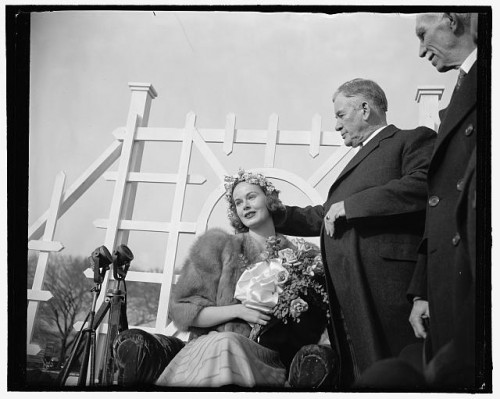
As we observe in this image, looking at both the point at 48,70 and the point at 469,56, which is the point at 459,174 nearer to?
the point at 469,56

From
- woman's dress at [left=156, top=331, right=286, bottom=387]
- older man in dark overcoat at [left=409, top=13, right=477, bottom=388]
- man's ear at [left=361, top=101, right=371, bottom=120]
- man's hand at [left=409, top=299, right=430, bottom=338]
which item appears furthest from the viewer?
man's ear at [left=361, top=101, right=371, bottom=120]

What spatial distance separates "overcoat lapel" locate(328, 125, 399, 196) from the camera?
173 inches

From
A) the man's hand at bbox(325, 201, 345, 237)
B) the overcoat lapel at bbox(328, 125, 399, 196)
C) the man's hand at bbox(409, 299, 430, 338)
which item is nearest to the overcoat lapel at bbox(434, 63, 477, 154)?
the overcoat lapel at bbox(328, 125, 399, 196)

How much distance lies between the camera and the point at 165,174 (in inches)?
190

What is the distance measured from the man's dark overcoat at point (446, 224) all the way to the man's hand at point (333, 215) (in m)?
0.46

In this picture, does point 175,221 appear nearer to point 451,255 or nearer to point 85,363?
point 85,363

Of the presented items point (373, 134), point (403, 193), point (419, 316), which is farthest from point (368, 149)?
point (419, 316)

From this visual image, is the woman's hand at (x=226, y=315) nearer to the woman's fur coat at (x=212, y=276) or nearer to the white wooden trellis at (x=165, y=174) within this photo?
the woman's fur coat at (x=212, y=276)

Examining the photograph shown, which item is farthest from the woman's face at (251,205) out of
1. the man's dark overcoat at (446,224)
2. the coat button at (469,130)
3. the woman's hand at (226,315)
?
the coat button at (469,130)

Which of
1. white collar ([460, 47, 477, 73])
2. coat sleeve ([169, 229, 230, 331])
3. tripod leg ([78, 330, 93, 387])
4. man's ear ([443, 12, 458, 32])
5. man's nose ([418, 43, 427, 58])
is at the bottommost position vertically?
tripod leg ([78, 330, 93, 387])

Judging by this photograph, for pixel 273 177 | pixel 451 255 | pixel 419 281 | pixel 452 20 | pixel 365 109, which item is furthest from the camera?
pixel 273 177

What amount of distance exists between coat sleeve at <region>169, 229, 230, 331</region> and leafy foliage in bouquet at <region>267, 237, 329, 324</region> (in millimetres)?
297

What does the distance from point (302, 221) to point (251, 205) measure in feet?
0.97

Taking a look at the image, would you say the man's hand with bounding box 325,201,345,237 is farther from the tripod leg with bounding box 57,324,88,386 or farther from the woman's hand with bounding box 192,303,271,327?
the tripod leg with bounding box 57,324,88,386
